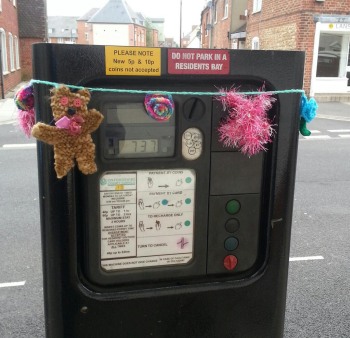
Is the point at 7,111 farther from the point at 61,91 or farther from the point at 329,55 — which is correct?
the point at 61,91

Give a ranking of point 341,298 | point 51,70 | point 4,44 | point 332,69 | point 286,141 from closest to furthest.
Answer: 1. point 51,70
2. point 286,141
3. point 341,298
4. point 332,69
5. point 4,44

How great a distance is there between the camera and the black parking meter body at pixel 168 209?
1.35 metres

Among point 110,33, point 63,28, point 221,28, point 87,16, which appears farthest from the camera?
point 63,28

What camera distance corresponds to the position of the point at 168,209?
4.85 ft

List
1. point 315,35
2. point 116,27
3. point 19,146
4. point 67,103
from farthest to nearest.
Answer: point 116,27 → point 315,35 → point 19,146 → point 67,103

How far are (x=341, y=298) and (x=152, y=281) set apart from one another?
2124 millimetres

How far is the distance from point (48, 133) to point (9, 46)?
19739 mm

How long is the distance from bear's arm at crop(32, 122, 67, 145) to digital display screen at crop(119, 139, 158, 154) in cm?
19

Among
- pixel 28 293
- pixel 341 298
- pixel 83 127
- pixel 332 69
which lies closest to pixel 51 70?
pixel 83 127

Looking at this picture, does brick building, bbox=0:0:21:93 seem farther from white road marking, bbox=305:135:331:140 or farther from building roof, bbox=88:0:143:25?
building roof, bbox=88:0:143:25

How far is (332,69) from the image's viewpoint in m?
16.0

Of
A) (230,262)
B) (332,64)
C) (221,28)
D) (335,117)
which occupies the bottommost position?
(335,117)

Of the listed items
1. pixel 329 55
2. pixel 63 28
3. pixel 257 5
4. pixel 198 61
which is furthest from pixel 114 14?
pixel 198 61

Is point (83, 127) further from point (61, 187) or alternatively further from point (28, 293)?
point (28, 293)
